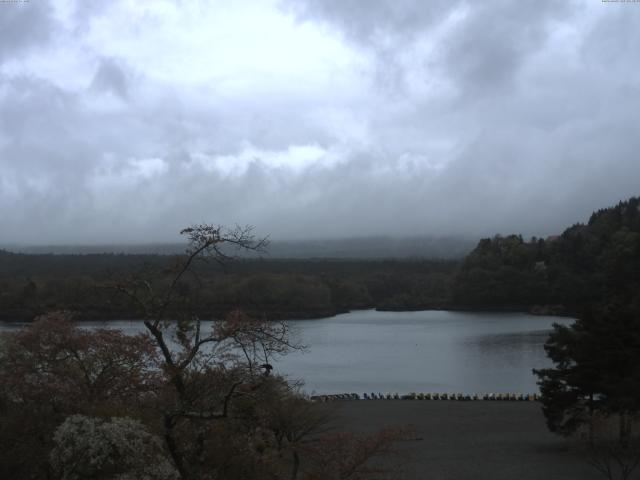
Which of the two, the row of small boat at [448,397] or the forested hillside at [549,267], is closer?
the row of small boat at [448,397]

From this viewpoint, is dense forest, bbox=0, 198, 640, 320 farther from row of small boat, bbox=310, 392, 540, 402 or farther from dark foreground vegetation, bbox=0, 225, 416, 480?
dark foreground vegetation, bbox=0, 225, 416, 480

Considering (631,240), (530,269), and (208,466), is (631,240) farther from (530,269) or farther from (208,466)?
(208,466)

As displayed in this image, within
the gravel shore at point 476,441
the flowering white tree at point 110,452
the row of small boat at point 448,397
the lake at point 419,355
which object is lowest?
the lake at point 419,355

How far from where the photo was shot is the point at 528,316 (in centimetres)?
7681

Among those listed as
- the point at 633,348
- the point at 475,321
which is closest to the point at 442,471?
the point at 633,348

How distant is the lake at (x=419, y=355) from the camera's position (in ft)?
110

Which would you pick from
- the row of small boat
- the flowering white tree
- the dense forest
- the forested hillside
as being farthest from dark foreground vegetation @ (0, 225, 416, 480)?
the forested hillside

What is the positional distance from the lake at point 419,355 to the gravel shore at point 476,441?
391 cm

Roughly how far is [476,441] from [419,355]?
1089 inches

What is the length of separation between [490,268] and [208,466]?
83046 mm

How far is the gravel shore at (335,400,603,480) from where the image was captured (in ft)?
50.8

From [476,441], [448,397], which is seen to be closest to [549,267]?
[448,397]

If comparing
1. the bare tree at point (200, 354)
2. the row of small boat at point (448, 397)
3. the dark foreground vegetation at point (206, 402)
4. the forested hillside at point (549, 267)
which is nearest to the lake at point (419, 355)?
the row of small boat at point (448, 397)

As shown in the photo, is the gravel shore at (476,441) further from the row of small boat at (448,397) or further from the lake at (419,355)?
the lake at (419,355)
